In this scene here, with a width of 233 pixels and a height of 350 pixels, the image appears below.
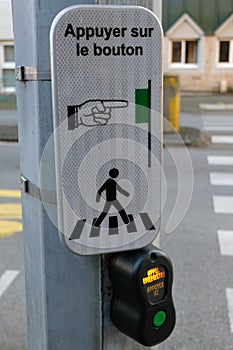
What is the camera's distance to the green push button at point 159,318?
177 cm

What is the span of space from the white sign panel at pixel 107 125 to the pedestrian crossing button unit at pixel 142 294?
0.20 ft

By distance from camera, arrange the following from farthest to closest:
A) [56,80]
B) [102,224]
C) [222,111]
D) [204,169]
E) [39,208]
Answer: [222,111], [204,169], [39,208], [102,224], [56,80]

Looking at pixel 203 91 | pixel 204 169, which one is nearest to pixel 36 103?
pixel 204 169

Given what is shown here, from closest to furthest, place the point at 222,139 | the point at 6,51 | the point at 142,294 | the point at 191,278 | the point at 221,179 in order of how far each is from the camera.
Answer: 1. the point at 142,294
2. the point at 191,278
3. the point at 221,179
4. the point at 222,139
5. the point at 6,51

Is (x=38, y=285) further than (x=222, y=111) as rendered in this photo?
No

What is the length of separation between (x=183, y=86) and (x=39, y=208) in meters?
25.0

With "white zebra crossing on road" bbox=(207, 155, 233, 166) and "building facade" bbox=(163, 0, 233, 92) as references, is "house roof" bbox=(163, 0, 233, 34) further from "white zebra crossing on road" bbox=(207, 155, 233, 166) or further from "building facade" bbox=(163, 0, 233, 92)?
"white zebra crossing on road" bbox=(207, 155, 233, 166)

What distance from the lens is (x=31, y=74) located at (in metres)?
1.76

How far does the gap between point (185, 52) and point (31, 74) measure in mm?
25614

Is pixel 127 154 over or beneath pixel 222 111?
over

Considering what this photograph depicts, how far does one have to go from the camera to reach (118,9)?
159 centimetres

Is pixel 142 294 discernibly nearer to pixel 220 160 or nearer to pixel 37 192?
pixel 37 192

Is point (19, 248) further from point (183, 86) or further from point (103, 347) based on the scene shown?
point (183, 86)

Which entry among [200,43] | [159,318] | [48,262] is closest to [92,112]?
[48,262]
